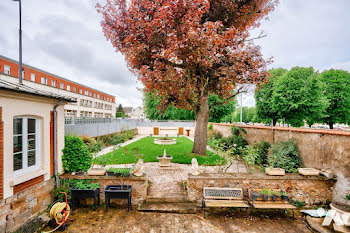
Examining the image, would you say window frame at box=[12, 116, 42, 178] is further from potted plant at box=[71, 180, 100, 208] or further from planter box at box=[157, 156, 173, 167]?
planter box at box=[157, 156, 173, 167]

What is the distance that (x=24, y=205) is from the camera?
15.2ft

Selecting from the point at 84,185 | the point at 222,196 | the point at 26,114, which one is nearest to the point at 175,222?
the point at 222,196

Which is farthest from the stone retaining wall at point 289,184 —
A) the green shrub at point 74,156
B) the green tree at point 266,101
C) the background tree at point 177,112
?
the background tree at point 177,112

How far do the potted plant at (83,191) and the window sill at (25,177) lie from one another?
1.05 m

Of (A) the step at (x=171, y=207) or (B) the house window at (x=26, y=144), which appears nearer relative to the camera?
(B) the house window at (x=26, y=144)

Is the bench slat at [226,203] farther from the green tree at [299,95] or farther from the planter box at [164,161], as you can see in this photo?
the green tree at [299,95]

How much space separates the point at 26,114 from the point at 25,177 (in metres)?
1.73

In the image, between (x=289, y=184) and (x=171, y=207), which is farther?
(x=289, y=184)

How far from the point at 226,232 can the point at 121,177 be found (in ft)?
12.1

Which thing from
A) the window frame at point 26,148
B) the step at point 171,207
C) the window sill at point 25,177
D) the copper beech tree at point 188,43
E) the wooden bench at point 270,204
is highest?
the copper beech tree at point 188,43

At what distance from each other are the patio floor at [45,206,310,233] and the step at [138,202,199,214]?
13 centimetres

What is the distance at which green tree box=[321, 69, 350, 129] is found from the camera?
73.1 ft

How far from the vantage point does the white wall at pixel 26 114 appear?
411cm

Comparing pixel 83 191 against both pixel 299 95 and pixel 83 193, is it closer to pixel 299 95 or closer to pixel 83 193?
pixel 83 193
